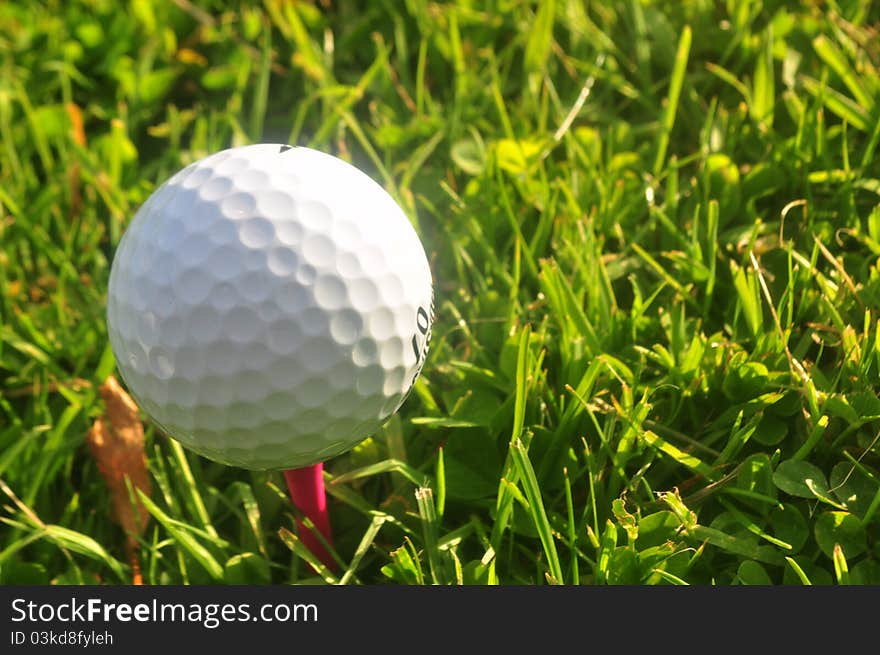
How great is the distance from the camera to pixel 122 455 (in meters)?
2.11

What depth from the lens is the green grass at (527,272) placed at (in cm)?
186

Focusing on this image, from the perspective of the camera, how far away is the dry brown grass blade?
6.78ft

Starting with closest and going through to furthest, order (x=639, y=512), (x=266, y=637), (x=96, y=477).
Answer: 1. (x=266, y=637)
2. (x=639, y=512)
3. (x=96, y=477)

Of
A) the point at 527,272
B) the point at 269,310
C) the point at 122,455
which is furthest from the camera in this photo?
the point at 527,272

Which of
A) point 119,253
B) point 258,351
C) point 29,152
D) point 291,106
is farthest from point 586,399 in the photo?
point 29,152

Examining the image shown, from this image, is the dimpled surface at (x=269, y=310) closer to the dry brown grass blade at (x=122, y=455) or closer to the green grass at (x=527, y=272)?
the green grass at (x=527, y=272)

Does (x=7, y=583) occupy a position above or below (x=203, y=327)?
below

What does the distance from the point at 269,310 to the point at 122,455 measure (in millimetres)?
763

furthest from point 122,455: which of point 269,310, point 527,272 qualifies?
point 527,272

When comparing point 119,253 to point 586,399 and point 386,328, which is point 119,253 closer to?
point 386,328

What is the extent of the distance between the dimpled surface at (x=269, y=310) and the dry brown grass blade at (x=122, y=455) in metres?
0.42

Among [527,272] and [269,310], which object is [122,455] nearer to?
[269,310]

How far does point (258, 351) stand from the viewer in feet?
5.15

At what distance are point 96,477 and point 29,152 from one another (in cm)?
118
